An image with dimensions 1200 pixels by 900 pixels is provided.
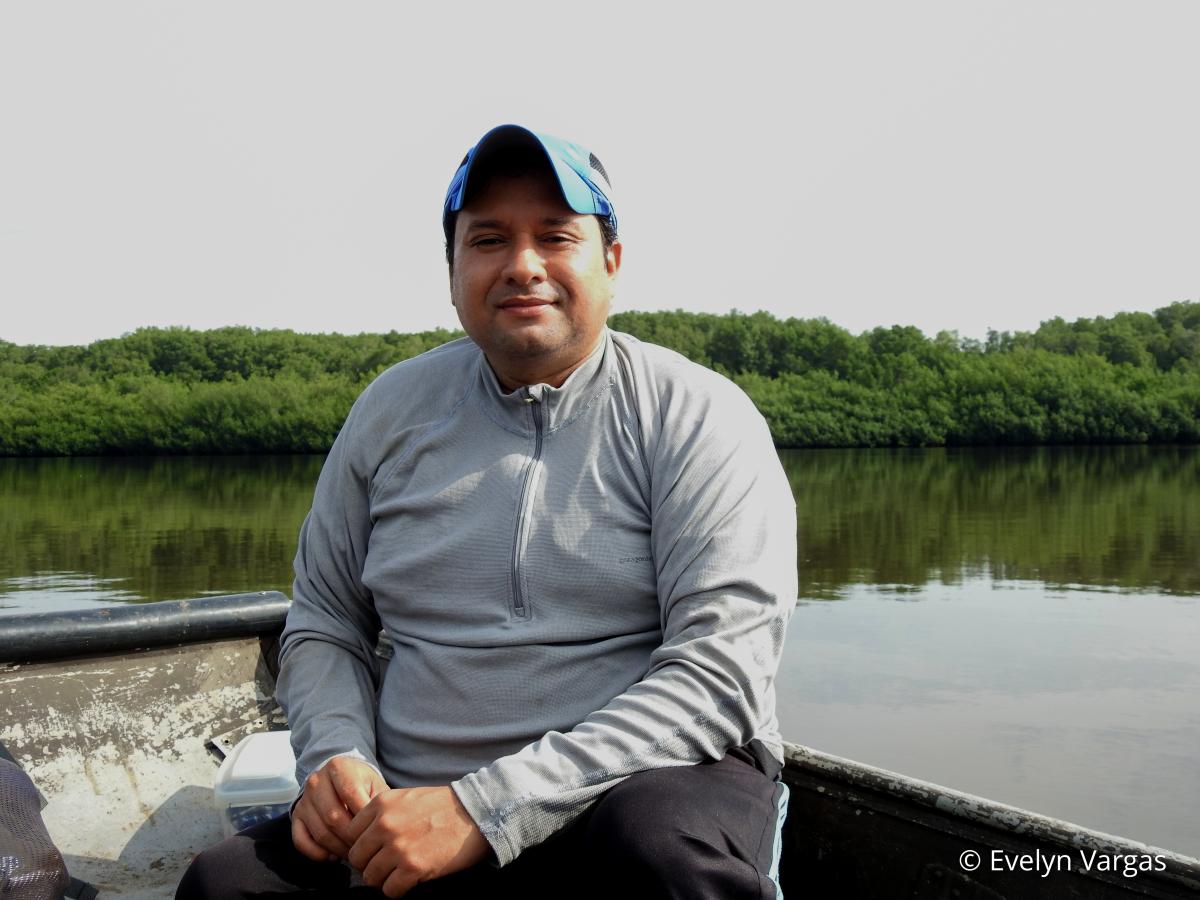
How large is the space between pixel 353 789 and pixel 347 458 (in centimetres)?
55

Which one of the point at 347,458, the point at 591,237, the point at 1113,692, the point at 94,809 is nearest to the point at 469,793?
the point at 347,458

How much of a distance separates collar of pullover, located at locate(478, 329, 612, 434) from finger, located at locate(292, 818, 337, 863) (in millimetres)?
635

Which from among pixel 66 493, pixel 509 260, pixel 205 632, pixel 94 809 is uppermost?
pixel 509 260

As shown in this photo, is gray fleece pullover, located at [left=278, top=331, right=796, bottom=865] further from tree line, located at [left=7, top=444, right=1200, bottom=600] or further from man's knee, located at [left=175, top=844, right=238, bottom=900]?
tree line, located at [left=7, top=444, right=1200, bottom=600]

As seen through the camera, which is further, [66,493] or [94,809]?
[66,493]

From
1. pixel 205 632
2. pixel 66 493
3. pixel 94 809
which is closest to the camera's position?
pixel 94 809

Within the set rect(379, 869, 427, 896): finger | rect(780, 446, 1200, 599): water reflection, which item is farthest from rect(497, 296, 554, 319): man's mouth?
rect(780, 446, 1200, 599): water reflection

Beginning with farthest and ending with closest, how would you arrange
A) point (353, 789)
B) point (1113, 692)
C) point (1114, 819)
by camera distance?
point (1113, 692), point (1114, 819), point (353, 789)

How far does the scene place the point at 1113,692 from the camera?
869 centimetres

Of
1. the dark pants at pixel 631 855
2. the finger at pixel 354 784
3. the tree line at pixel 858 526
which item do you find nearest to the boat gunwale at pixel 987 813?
the dark pants at pixel 631 855

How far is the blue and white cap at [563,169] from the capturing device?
1.75 m

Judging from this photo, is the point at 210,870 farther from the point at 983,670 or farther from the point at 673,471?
the point at 983,670

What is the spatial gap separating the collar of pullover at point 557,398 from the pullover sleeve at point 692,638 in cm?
12

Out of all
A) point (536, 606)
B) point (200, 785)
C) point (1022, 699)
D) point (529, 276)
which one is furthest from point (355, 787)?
point (1022, 699)
